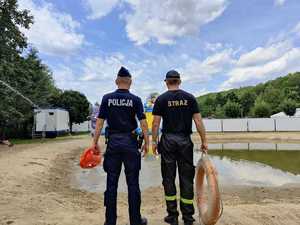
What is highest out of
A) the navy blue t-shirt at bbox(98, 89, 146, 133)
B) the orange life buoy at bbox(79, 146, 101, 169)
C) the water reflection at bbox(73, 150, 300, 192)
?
the navy blue t-shirt at bbox(98, 89, 146, 133)

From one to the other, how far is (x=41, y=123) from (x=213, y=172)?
3106cm

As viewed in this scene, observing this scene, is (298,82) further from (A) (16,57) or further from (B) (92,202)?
(B) (92,202)

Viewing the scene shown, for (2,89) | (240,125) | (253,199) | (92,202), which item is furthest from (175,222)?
(240,125)

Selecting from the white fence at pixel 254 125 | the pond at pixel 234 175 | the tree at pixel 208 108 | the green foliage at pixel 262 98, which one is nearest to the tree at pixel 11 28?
Answer: the pond at pixel 234 175

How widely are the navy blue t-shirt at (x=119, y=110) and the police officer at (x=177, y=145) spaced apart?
402 mm

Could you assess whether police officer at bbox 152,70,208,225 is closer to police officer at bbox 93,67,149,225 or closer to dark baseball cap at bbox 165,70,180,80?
dark baseball cap at bbox 165,70,180,80

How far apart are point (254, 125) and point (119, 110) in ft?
127

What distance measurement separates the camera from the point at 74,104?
44.8 meters

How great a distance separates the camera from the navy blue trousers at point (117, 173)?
15.7 ft

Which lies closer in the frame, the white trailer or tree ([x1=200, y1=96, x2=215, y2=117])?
the white trailer

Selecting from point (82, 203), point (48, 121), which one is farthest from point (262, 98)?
point (82, 203)

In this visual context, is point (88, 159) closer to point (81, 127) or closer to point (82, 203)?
point (82, 203)

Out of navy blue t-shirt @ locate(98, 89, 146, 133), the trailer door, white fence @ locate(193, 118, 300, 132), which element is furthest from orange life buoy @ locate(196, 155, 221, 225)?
white fence @ locate(193, 118, 300, 132)

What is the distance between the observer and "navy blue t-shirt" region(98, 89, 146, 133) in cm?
484
